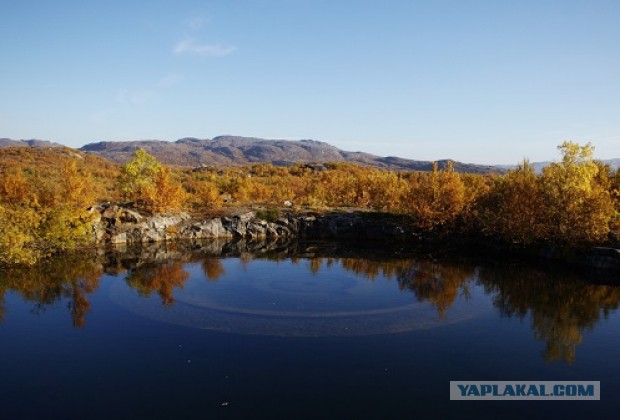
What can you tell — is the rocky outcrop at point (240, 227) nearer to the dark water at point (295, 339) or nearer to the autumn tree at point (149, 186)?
the autumn tree at point (149, 186)

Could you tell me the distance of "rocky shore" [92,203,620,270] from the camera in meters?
45.8

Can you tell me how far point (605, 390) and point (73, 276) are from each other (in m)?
31.9

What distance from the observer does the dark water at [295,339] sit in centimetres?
1524

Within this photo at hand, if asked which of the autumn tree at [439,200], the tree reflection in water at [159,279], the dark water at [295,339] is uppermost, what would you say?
the autumn tree at [439,200]

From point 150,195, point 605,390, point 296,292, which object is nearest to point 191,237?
point 150,195

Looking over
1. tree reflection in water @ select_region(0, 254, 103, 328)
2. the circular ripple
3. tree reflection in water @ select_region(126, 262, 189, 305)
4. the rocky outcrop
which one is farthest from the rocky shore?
the circular ripple

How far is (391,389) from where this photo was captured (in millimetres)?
16125

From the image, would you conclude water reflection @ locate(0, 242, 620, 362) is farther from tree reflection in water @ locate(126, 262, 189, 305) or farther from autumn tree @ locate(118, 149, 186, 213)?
autumn tree @ locate(118, 149, 186, 213)

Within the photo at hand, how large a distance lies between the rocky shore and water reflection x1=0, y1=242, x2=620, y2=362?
3.81 meters

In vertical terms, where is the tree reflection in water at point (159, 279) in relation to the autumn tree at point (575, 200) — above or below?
below

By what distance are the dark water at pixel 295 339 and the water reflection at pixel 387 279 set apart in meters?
0.17

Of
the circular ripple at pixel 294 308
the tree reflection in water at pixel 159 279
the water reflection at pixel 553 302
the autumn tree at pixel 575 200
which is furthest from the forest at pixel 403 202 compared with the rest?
the circular ripple at pixel 294 308

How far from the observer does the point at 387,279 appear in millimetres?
33000

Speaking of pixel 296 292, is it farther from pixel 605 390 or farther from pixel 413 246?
pixel 413 246
